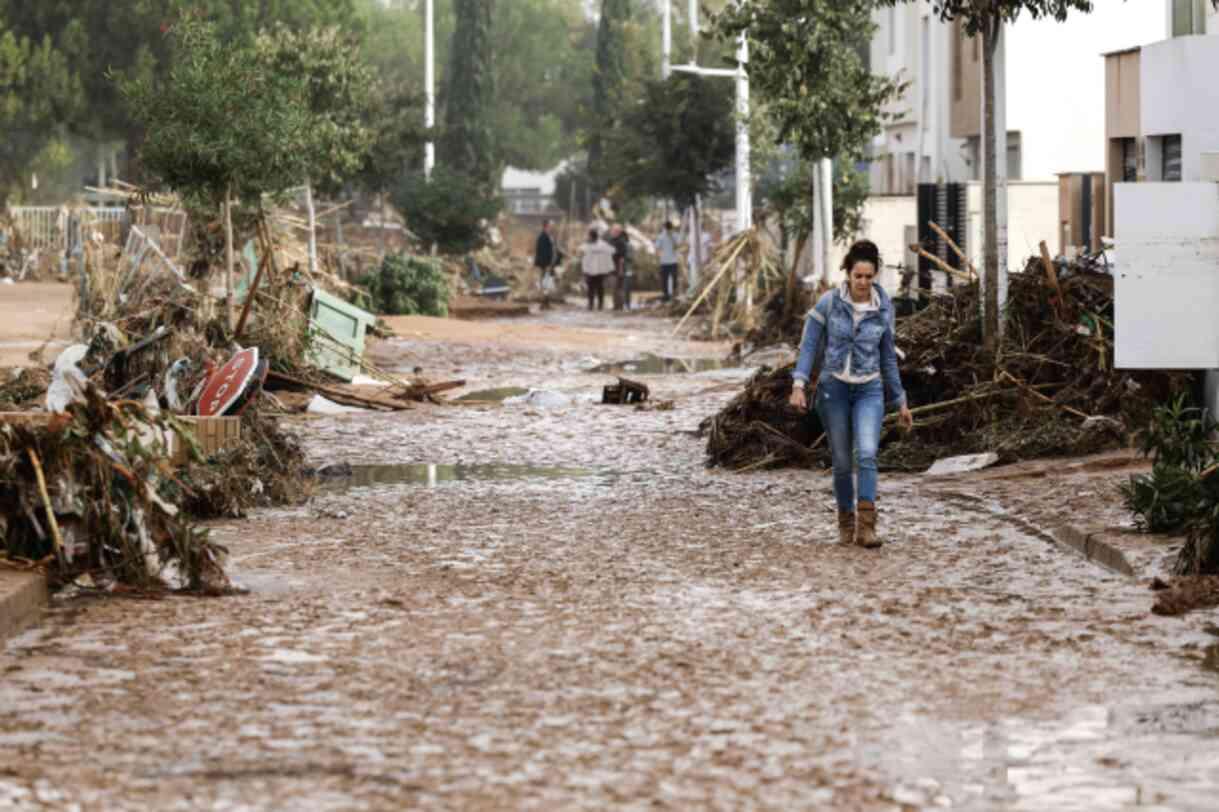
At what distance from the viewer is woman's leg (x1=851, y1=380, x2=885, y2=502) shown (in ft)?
41.5

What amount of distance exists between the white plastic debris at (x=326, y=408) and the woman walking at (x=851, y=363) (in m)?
9.86

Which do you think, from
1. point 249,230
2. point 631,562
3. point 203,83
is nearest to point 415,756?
point 631,562

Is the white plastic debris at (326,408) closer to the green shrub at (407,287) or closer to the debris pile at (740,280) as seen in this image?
the debris pile at (740,280)

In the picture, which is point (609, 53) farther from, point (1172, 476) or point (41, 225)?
point (1172, 476)

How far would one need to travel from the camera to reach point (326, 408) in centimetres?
2230

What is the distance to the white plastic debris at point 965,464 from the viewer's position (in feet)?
53.5

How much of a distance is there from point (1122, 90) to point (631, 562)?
19.2m

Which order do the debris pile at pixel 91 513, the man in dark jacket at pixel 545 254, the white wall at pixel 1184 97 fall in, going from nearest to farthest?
the debris pile at pixel 91 513 → the white wall at pixel 1184 97 → the man in dark jacket at pixel 545 254

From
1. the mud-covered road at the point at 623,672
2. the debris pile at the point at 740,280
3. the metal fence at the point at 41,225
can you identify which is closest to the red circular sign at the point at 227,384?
the mud-covered road at the point at 623,672

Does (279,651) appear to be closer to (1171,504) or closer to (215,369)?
(1171,504)

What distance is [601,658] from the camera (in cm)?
892

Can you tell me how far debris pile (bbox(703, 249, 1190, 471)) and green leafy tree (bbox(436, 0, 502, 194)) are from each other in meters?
48.3

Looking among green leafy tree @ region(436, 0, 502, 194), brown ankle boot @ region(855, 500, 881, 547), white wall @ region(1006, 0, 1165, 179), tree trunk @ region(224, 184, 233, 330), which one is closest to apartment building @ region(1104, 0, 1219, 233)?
brown ankle boot @ region(855, 500, 881, 547)

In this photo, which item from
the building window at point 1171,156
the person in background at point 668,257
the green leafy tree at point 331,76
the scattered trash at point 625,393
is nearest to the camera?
the scattered trash at point 625,393
